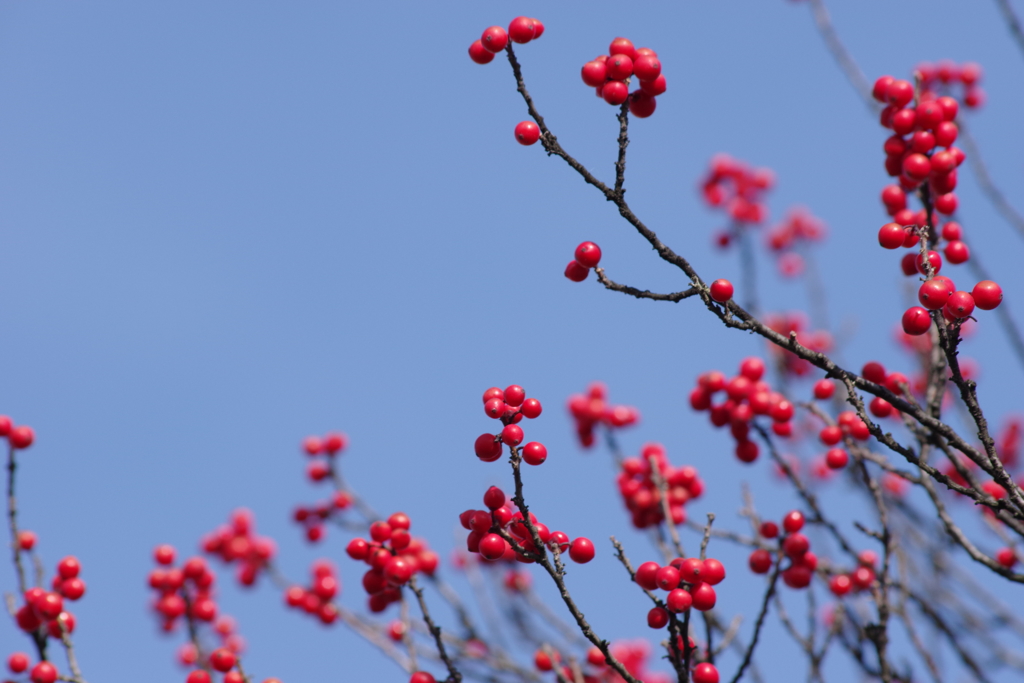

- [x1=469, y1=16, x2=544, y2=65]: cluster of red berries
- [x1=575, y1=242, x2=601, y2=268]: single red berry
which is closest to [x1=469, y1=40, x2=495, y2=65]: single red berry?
[x1=469, y1=16, x2=544, y2=65]: cluster of red berries

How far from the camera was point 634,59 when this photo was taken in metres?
2.96

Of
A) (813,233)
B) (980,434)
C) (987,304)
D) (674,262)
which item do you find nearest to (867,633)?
(980,434)

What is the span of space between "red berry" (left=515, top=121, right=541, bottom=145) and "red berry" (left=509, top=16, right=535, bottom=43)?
36 cm

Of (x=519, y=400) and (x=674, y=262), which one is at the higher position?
(x=674, y=262)

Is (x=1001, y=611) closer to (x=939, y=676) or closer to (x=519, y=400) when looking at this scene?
(x=939, y=676)

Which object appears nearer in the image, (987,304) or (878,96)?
(987,304)

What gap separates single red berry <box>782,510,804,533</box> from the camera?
3840mm

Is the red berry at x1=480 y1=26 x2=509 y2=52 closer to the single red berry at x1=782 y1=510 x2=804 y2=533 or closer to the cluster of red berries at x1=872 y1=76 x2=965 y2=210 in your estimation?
the cluster of red berries at x1=872 y1=76 x2=965 y2=210

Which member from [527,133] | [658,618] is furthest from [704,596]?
[527,133]

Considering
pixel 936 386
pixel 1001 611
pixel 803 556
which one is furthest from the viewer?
pixel 1001 611

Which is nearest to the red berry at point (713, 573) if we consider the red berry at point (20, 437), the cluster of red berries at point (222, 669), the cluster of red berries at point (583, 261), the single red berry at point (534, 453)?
the single red berry at point (534, 453)

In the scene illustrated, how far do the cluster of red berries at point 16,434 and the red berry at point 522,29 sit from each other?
10.7 ft

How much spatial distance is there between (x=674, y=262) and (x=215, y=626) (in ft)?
16.8

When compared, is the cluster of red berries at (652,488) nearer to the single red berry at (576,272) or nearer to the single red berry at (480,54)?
the single red berry at (576,272)
